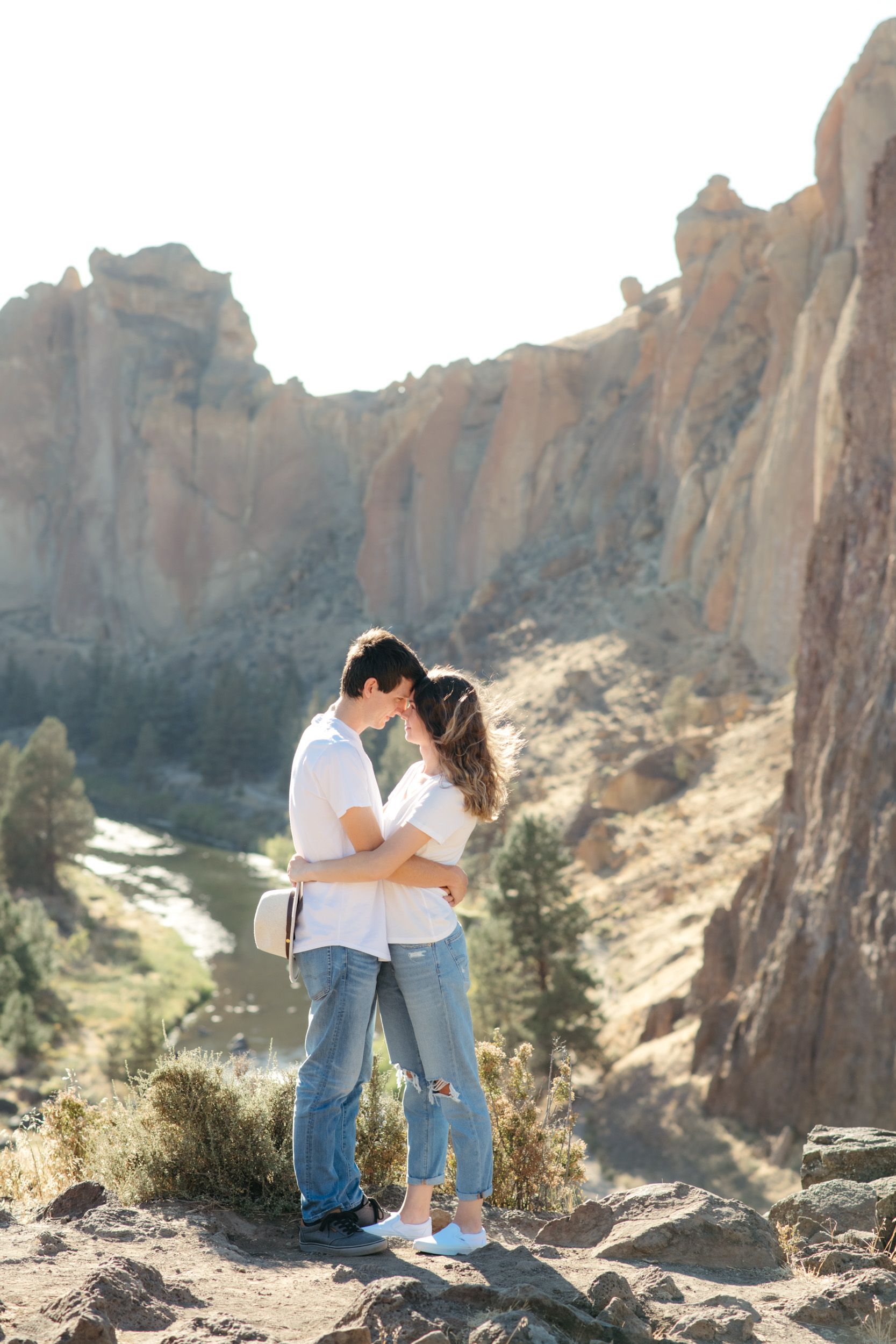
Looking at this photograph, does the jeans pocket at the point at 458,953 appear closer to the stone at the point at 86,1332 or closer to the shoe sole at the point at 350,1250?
the shoe sole at the point at 350,1250

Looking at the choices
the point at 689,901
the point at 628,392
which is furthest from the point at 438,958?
the point at 628,392

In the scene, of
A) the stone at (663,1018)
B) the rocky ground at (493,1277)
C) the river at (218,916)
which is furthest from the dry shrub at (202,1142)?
the river at (218,916)

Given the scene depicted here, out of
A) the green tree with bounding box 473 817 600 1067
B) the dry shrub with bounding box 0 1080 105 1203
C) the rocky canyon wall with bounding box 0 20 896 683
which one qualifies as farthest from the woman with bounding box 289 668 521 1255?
the rocky canyon wall with bounding box 0 20 896 683

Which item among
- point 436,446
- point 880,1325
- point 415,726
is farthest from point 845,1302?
point 436,446

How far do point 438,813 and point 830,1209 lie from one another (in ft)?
8.97

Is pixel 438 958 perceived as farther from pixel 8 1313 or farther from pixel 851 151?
pixel 851 151

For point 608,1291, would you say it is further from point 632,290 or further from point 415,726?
point 632,290

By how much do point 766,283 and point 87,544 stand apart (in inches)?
2155

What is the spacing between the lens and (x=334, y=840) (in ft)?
14.1

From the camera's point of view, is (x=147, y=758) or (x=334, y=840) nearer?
→ (x=334, y=840)

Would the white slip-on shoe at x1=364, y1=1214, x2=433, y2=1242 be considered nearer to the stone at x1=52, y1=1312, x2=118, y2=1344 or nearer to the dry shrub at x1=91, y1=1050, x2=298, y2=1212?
the dry shrub at x1=91, y1=1050, x2=298, y2=1212

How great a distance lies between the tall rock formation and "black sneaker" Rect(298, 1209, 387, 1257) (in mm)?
11584

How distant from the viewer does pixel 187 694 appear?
226 feet

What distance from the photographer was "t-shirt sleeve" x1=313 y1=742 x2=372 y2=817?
4.23 meters
